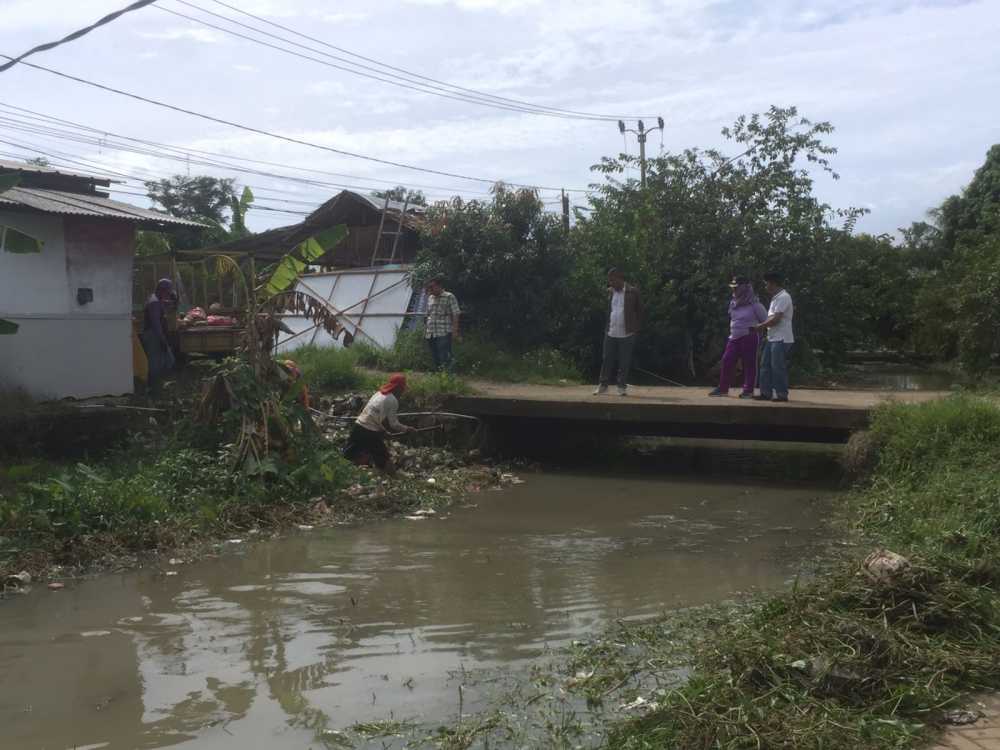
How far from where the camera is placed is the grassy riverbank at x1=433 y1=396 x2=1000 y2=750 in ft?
13.1

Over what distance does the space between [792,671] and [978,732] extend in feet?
2.53

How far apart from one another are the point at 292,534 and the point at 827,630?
5693 mm

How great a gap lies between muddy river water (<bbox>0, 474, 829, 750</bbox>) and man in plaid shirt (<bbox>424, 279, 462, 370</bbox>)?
16.9 feet

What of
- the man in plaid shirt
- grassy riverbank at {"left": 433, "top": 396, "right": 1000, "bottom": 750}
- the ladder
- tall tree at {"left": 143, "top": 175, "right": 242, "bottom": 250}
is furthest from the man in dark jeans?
tall tree at {"left": 143, "top": 175, "right": 242, "bottom": 250}

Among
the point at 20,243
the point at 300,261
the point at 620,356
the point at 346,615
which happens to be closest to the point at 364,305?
the point at 620,356

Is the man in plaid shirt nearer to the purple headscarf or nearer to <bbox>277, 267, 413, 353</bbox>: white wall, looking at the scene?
<bbox>277, 267, 413, 353</bbox>: white wall

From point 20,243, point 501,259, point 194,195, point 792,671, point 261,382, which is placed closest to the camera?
point 792,671

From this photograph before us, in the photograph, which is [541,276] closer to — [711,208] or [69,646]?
[711,208]

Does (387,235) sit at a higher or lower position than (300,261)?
higher

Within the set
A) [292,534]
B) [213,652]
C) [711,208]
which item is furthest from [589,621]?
[711,208]

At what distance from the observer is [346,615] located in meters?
6.45

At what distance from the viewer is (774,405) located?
11805 millimetres

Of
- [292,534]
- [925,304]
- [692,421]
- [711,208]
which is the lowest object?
[292,534]

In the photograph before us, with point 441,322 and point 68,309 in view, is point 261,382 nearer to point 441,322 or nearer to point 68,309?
point 68,309
